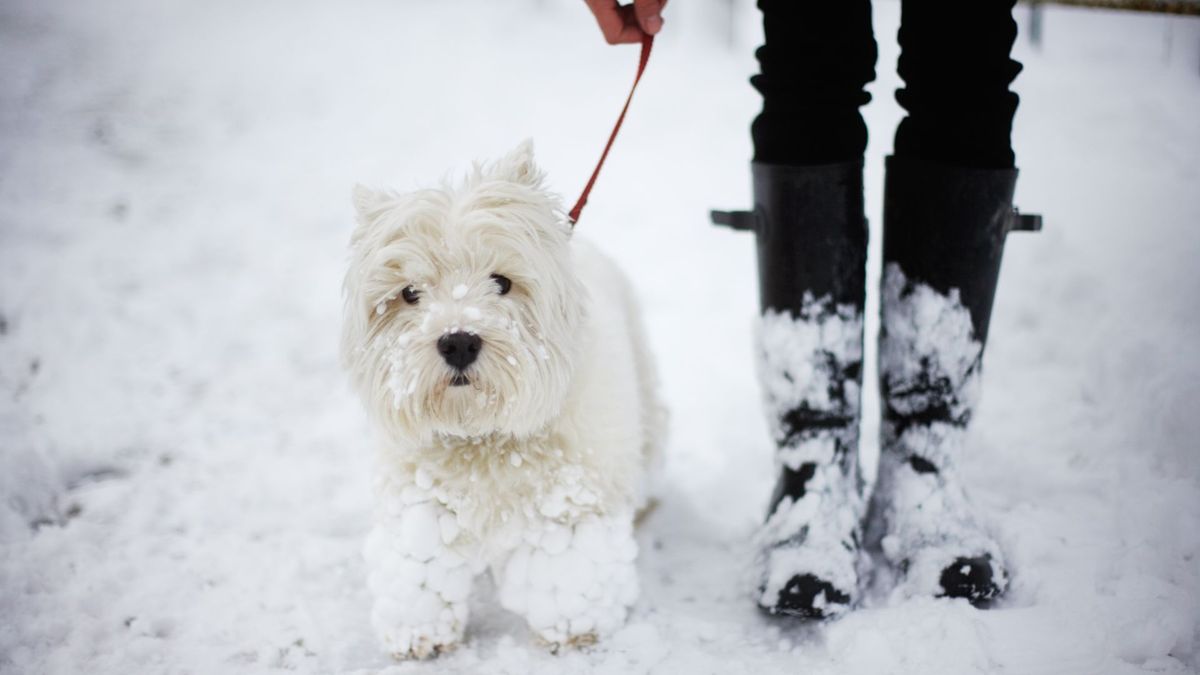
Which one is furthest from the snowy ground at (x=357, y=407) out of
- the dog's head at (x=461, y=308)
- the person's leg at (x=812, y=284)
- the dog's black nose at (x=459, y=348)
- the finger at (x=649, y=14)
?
the finger at (x=649, y=14)

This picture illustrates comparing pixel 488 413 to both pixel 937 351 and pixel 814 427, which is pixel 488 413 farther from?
pixel 937 351

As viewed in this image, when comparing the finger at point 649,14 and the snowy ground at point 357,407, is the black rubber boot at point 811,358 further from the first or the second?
the finger at point 649,14

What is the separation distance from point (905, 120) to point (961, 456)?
0.88 m

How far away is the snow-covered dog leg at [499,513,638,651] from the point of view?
1728 millimetres

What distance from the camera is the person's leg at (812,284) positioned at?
5.72ft

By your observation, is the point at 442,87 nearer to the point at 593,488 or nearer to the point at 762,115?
the point at 762,115

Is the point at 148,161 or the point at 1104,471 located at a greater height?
the point at 148,161

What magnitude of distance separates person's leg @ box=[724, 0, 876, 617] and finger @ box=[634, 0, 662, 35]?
27 centimetres

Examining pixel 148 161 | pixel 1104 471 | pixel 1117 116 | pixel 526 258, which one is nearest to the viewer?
pixel 526 258

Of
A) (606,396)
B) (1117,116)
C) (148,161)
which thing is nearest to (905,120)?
(606,396)

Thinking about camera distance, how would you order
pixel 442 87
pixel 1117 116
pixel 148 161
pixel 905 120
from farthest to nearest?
pixel 442 87
pixel 148 161
pixel 1117 116
pixel 905 120

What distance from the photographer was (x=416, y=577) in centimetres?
171

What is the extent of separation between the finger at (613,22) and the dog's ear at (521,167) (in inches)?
12.5

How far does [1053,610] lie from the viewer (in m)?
1.68
